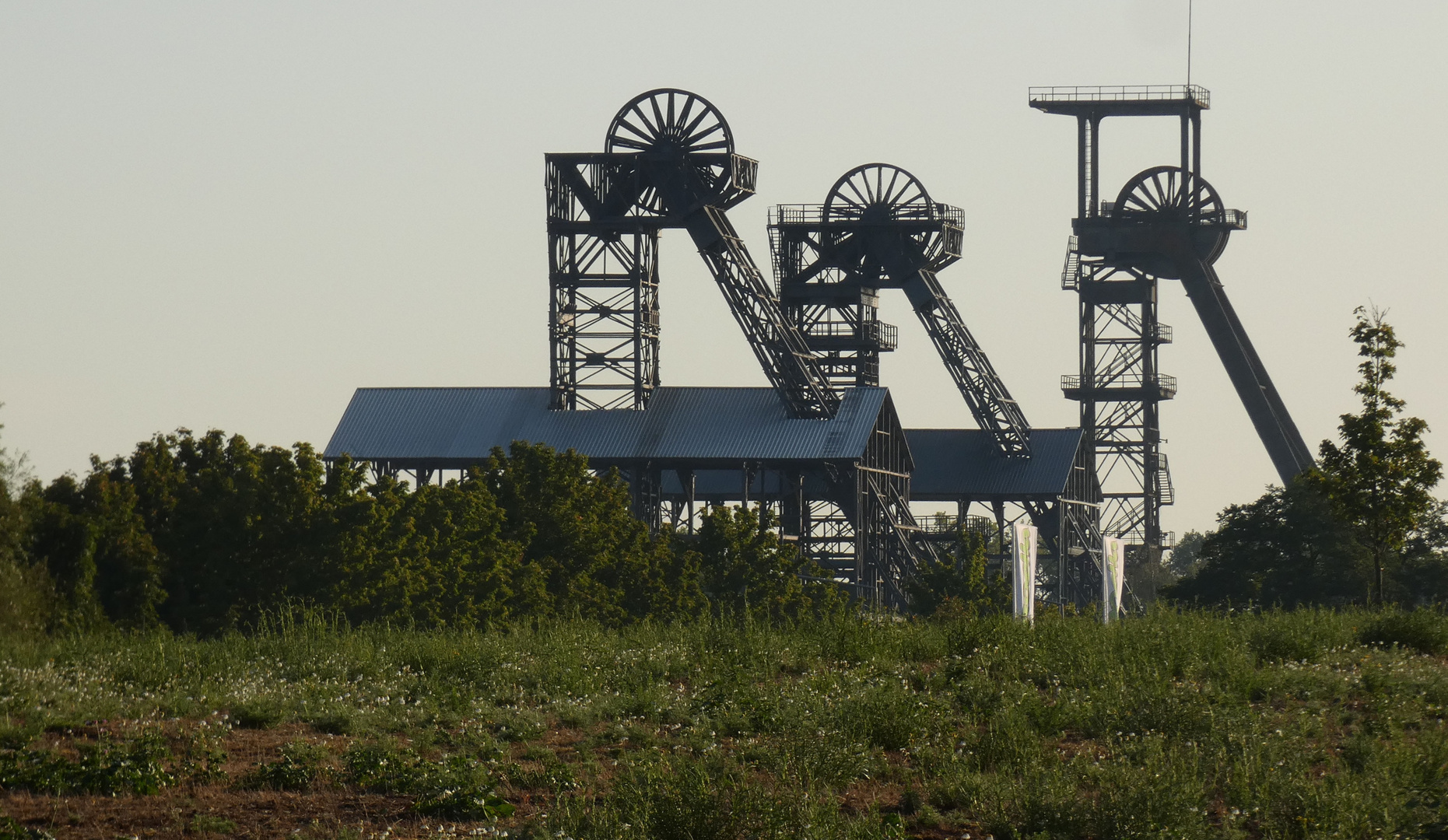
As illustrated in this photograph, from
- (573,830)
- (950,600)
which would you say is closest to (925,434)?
(950,600)

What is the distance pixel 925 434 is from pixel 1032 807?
71199 millimetres

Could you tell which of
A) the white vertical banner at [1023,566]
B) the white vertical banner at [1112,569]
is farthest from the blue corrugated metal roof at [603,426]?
the white vertical banner at [1023,566]

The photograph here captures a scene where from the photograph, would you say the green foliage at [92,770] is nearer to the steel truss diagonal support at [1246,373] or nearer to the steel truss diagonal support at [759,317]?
the steel truss diagonal support at [759,317]

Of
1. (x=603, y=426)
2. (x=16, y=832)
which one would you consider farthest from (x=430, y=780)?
(x=603, y=426)

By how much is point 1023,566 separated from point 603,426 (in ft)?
120

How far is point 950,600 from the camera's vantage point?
5522 cm

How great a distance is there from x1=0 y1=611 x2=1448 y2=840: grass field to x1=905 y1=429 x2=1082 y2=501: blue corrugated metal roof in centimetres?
5918

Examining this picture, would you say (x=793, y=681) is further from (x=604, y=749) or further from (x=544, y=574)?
(x=544, y=574)

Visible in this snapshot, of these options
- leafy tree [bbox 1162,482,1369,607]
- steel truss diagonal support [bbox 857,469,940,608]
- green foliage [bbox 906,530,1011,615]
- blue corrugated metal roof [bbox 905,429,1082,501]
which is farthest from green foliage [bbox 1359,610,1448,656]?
blue corrugated metal roof [bbox 905,429,1082,501]

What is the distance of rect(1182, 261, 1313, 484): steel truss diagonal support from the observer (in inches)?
3162

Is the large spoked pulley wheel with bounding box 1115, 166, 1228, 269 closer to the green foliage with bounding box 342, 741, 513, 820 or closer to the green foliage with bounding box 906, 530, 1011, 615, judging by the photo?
the green foliage with bounding box 906, 530, 1011, 615

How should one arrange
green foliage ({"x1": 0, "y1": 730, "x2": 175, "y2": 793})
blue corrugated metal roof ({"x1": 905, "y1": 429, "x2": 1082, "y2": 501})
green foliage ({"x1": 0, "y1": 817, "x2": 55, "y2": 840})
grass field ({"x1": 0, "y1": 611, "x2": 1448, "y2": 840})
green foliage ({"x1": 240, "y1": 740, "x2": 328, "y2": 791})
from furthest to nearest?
blue corrugated metal roof ({"x1": 905, "y1": 429, "x2": 1082, "y2": 501})
green foliage ({"x1": 240, "y1": 740, "x2": 328, "y2": 791})
green foliage ({"x1": 0, "y1": 730, "x2": 175, "y2": 793})
grass field ({"x1": 0, "y1": 611, "x2": 1448, "y2": 840})
green foliage ({"x1": 0, "y1": 817, "x2": 55, "y2": 840})

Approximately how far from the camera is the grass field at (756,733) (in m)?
12.5

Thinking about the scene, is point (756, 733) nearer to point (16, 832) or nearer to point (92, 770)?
point (92, 770)
